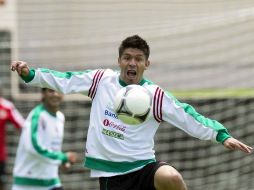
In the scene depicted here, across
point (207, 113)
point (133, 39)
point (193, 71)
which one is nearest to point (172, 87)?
point (193, 71)

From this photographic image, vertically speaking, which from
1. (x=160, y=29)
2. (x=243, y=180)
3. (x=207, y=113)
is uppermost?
(x=160, y=29)

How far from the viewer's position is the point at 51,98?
31.9ft

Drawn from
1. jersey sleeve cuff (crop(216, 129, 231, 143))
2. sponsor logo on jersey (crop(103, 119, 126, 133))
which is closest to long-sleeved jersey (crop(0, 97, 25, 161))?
sponsor logo on jersey (crop(103, 119, 126, 133))

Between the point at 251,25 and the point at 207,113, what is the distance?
138cm

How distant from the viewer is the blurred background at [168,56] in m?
11.6

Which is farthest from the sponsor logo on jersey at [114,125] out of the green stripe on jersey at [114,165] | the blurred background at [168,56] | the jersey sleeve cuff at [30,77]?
the blurred background at [168,56]

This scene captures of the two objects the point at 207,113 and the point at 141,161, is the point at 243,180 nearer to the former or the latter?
the point at 207,113

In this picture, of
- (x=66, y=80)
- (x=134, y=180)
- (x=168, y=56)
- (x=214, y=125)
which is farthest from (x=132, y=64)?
(x=168, y=56)

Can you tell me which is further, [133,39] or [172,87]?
[172,87]

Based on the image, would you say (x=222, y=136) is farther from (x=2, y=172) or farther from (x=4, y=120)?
(x=2, y=172)

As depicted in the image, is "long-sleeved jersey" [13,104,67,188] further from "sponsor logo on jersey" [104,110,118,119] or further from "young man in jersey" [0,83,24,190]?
"sponsor logo on jersey" [104,110,118,119]

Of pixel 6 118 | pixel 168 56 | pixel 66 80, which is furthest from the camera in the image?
pixel 168 56

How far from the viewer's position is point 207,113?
11.6 meters

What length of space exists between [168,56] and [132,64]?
6300mm
